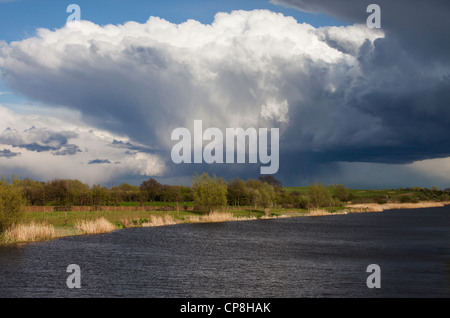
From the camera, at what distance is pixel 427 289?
26766 mm

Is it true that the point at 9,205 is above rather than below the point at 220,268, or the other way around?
above

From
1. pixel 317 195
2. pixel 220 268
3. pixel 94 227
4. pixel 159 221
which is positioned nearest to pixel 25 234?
pixel 94 227

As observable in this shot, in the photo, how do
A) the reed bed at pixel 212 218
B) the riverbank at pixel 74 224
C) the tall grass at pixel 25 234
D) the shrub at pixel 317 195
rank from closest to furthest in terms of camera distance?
the tall grass at pixel 25 234, the riverbank at pixel 74 224, the reed bed at pixel 212 218, the shrub at pixel 317 195

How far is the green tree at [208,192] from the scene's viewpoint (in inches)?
3814

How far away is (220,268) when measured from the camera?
111 feet

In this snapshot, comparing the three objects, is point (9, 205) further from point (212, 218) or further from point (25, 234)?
point (212, 218)

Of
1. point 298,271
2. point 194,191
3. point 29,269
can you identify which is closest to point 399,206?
point 194,191

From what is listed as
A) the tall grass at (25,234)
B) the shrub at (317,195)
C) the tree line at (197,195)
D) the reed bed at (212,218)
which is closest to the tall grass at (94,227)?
the tall grass at (25,234)

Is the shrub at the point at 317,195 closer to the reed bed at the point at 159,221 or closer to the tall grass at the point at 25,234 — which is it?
the reed bed at the point at 159,221

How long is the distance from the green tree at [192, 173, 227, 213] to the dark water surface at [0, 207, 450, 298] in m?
42.0

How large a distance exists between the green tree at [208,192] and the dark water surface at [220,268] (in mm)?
41975

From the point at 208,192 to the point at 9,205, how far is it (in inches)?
2145

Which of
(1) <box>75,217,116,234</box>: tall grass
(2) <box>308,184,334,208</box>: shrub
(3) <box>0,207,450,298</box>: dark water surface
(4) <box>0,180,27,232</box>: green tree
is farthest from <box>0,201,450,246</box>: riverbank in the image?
(2) <box>308,184,334,208</box>: shrub

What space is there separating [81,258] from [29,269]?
5895mm
